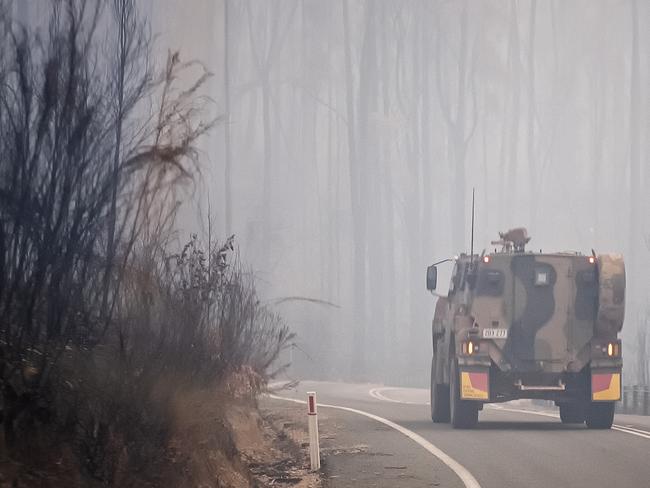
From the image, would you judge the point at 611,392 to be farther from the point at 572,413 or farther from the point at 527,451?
the point at 527,451

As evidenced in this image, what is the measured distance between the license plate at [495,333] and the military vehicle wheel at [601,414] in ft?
5.88

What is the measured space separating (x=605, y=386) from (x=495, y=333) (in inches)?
74.8

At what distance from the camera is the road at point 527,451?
1348 centimetres

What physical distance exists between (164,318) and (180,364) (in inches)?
21.2

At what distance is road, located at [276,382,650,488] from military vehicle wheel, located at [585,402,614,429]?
0.20 m

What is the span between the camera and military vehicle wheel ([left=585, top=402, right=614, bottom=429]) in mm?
20422

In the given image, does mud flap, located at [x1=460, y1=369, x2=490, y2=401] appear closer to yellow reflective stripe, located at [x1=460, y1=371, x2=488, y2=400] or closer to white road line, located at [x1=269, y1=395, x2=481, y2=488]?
yellow reflective stripe, located at [x1=460, y1=371, x2=488, y2=400]

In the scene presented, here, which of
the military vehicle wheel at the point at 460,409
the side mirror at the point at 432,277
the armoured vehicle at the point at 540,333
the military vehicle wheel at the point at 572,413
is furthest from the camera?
the military vehicle wheel at the point at 572,413

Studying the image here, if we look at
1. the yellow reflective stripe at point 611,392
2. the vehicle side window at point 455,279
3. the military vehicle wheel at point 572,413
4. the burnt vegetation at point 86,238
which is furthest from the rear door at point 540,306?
the burnt vegetation at point 86,238

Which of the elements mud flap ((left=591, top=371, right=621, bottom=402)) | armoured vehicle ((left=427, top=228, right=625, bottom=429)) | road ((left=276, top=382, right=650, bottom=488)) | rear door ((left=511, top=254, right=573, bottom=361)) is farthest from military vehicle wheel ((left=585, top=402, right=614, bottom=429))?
rear door ((left=511, top=254, right=573, bottom=361))

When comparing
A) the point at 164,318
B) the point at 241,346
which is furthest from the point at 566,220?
the point at 164,318

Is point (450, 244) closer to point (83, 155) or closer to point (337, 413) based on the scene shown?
point (337, 413)

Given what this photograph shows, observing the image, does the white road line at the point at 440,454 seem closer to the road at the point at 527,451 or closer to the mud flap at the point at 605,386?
the road at the point at 527,451

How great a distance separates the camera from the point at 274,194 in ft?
249
